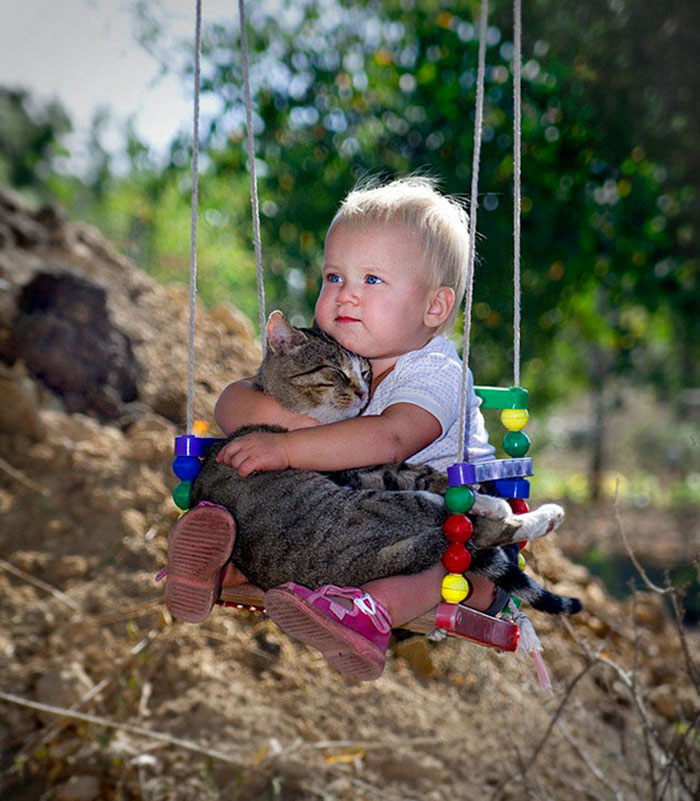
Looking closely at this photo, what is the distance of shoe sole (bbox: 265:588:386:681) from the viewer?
1597 millimetres

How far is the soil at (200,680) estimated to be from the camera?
350cm

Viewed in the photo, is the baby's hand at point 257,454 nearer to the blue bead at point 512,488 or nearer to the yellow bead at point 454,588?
the yellow bead at point 454,588

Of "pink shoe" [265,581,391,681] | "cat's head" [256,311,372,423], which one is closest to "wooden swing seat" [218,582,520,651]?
"pink shoe" [265,581,391,681]

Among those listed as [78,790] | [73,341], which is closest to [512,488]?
[78,790]

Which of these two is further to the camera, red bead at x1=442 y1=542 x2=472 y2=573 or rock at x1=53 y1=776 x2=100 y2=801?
rock at x1=53 y1=776 x2=100 y2=801

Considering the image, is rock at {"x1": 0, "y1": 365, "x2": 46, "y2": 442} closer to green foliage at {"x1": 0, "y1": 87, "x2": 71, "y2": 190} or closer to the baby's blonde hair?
the baby's blonde hair

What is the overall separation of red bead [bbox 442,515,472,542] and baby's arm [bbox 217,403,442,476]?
0.69 feet

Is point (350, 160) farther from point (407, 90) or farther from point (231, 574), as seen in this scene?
point (231, 574)

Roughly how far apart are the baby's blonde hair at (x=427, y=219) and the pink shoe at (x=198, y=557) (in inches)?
28.8

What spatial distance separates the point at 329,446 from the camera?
6.10ft

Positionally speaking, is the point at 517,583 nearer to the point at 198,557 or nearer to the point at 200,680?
the point at 198,557

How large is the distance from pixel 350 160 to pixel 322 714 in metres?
2.86

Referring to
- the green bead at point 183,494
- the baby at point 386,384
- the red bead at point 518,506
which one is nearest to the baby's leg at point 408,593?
the baby at point 386,384

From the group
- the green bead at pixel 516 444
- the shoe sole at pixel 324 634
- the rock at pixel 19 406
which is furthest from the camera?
the rock at pixel 19 406
